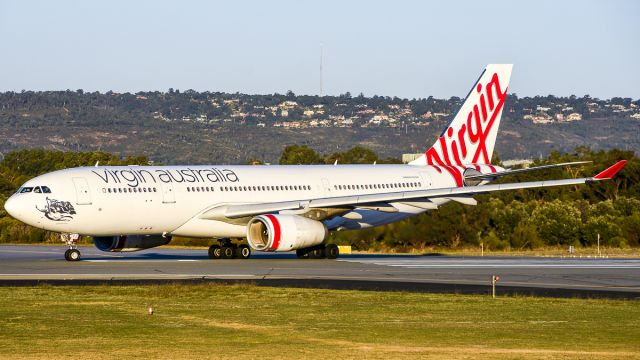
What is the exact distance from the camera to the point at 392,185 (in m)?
50.5

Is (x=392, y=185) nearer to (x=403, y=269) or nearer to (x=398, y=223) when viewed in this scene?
(x=398, y=223)

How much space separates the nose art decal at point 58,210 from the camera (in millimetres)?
42188

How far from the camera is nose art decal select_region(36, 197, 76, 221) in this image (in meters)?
42.2

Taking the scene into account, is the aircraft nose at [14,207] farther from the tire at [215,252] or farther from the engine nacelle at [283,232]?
the tire at [215,252]

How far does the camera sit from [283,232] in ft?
142

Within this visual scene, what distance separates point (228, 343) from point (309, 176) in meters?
28.7

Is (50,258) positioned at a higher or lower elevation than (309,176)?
lower

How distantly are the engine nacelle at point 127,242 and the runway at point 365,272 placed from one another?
Answer: 624 mm

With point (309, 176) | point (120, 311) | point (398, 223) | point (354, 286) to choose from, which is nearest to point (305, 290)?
point (354, 286)

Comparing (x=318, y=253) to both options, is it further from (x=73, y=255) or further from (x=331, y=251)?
(x=73, y=255)

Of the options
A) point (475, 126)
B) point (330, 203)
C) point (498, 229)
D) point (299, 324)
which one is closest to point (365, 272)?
point (330, 203)

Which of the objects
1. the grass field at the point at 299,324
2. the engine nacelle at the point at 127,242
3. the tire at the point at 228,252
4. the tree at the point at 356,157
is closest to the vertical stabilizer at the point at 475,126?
the tire at the point at 228,252

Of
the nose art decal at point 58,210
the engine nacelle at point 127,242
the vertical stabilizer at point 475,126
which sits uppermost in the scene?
the vertical stabilizer at point 475,126

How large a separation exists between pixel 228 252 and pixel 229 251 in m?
0.05
